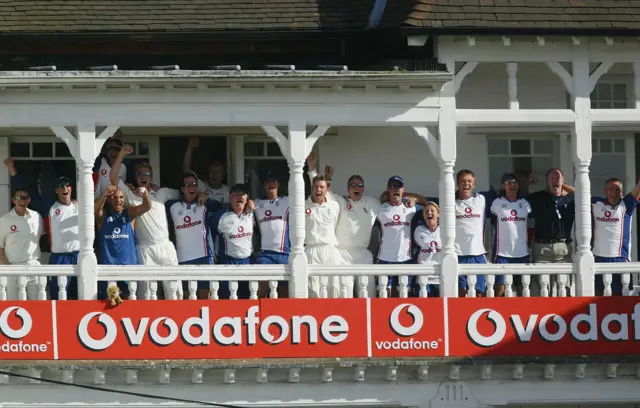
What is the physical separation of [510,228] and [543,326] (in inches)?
50.7

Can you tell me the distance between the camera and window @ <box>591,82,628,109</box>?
24.3 m

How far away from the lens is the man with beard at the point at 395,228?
874 inches

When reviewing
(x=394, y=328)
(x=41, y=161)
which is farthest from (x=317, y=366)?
(x=41, y=161)

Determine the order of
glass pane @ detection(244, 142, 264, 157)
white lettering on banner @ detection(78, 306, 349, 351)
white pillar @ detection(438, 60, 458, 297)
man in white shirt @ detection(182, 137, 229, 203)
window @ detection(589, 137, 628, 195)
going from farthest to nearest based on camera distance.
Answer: window @ detection(589, 137, 628, 195), glass pane @ detection(244, 142, 264, 157), man in white shirt @ detection(182, 137, 229, 203), white pillar @ detection(438, 60, 458, 297), white lettering on banner @ detection(78, 306, 349, 351)

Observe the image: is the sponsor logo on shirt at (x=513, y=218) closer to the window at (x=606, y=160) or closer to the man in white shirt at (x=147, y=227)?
the window at (x=606, y=160)

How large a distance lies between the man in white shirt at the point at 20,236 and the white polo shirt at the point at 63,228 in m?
0.21

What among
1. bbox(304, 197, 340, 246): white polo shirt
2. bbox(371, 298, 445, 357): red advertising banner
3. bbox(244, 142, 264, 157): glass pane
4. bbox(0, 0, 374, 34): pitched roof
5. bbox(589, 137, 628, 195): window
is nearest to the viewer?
bbox(371, 298, 445, 357): red advertising banner

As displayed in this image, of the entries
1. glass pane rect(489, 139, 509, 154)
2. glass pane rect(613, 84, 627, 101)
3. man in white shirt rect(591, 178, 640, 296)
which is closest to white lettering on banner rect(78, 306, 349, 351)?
man in white shirt rect(591, 178, 640, 296)

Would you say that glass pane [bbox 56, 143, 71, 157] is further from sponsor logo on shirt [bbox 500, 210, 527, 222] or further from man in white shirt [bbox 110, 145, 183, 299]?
sponsor logo on shirt [bbox 500, 210, 527, 222]

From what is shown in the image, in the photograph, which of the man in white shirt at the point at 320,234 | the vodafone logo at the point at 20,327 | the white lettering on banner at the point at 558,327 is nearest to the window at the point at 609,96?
the white lettering on banner at the point at 558,327

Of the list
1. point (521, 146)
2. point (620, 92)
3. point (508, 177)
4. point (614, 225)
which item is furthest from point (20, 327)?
point (620, 92)

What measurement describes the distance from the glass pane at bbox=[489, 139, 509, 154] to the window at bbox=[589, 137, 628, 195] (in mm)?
1171

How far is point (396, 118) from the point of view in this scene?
2203cm

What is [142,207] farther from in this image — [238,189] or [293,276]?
[293,276]
